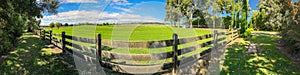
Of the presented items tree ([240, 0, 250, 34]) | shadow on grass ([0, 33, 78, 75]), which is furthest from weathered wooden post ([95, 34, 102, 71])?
tree ([240, 0, 250, 34])

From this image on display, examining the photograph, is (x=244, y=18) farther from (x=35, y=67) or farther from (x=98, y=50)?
(x=35, y=67)

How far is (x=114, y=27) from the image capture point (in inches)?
152

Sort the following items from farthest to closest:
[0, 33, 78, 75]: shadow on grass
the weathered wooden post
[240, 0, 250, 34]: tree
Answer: [240, 0, 250, 34]: tree
[0, 33, 78, 75]: shadow on grass
the weathered wooden post

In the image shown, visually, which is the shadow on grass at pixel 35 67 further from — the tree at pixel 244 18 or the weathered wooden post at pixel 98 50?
the tree at pixel 244 18

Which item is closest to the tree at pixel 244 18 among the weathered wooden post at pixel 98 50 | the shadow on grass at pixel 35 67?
the weathered wooden post at pixel 98 50

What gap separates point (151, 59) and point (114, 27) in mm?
1067

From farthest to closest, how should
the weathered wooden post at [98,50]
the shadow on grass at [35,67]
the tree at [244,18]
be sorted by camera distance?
the tree at [244,18] < the shadow on grass at [35,67] < the weathered wooden post at [98,50]

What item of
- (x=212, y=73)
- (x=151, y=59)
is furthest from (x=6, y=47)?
(x=212, y=73)

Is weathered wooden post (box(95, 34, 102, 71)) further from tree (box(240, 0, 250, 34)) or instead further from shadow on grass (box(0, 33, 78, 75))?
tree (box(240, 0, 250, 34))

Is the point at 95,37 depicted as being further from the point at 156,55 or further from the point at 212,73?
the point at 212,73

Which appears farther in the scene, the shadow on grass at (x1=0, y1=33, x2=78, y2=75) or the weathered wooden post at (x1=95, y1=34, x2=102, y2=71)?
the shadow on grass at (x1=0, y1=33, x2=78, y2=75)

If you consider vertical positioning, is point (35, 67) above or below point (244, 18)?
below

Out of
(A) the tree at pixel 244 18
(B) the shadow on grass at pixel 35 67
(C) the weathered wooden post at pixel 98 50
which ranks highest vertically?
(A) the tree at pixel 244 18

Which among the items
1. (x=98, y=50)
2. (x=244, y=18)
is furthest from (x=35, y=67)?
(x=244, y=18)
